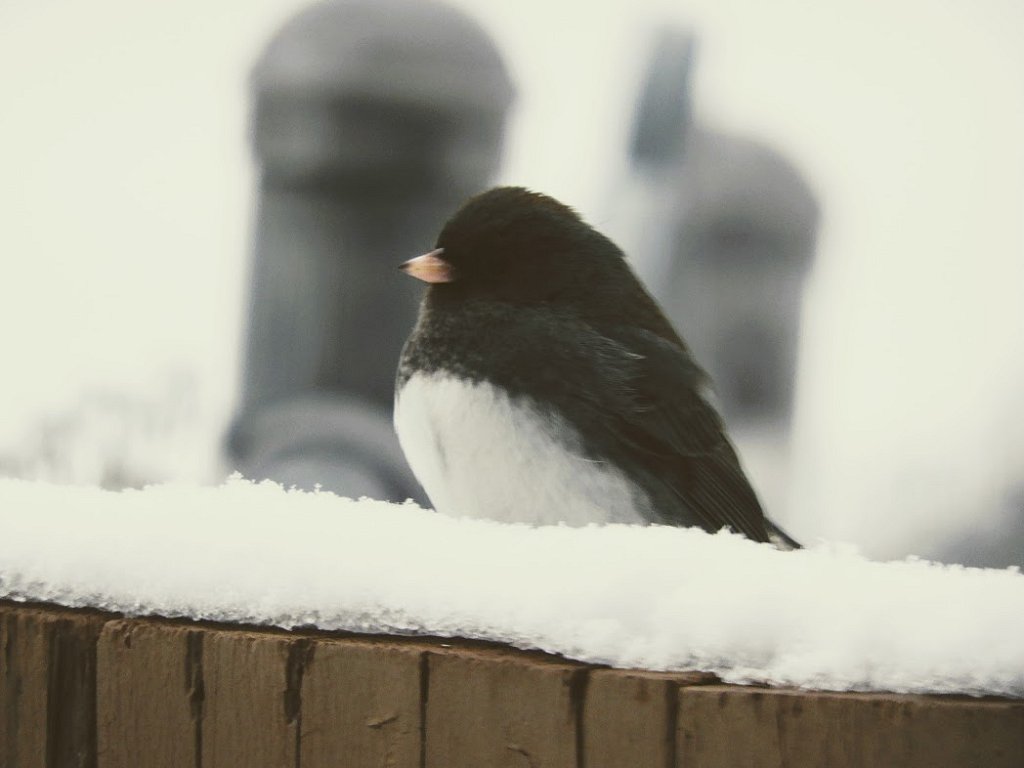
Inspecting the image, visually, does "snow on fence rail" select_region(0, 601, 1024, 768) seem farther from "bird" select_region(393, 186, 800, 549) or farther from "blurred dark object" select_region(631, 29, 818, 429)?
"blurred dark object" select_region(631, 29, 818, 429)

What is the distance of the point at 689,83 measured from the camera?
8.59 ft

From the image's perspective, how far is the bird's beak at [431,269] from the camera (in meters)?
0.94

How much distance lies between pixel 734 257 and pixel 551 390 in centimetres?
240

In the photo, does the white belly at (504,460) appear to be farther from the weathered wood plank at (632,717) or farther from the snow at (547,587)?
the weathered wood plank at (632,717)

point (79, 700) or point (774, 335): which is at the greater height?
point (774, 335)

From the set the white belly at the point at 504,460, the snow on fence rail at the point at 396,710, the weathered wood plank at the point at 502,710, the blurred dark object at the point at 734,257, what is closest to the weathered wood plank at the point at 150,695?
the snow on fence rail at the point at 396,710

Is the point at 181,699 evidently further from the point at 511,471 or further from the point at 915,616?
→ the point at 511,471

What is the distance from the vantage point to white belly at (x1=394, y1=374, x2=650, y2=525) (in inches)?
34.0

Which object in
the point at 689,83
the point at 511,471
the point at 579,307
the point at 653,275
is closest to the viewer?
the point at 511,471

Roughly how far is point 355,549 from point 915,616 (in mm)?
235

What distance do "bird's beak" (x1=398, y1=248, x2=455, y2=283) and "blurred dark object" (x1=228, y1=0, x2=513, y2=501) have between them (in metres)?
1.48

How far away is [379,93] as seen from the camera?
8.64 feet

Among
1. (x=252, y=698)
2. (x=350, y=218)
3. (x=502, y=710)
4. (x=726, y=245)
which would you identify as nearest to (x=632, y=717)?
(x=502, y=710)

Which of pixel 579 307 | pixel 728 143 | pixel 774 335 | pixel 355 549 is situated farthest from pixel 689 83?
pixel 355 549
